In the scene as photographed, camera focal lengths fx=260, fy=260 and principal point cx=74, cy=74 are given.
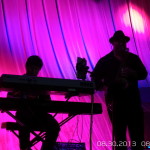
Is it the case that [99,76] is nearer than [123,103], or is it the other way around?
[123,103]

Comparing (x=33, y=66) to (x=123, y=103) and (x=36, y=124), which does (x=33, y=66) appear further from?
(x=123, y=103)

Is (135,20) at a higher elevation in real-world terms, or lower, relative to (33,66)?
higher

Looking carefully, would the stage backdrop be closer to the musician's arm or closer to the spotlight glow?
the spotlight glow

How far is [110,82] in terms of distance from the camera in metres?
2.04

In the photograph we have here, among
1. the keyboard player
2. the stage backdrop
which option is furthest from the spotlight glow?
the keyboard player

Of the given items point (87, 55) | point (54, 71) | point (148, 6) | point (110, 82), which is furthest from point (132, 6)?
point (110, 82)

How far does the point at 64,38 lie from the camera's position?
3.66 meters

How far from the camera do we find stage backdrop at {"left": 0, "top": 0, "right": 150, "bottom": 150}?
314 centimetres

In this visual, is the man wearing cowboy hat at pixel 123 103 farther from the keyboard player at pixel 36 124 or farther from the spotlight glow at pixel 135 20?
the spotlight glow at pixel 135 20

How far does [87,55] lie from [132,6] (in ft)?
4.89

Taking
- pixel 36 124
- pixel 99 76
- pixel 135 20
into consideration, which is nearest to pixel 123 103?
pixel 99 76

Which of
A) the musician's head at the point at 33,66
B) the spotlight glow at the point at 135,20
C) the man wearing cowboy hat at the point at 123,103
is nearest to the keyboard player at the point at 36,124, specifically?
the musician's head at the point at 33,66

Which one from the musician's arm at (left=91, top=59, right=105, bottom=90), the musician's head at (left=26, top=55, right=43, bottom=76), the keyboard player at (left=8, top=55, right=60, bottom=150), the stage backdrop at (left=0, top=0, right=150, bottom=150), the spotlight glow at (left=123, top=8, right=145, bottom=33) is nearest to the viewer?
the keyboard player at (left=8, top=55, right=60, bottom=150)

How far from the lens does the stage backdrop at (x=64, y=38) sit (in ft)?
10.3
